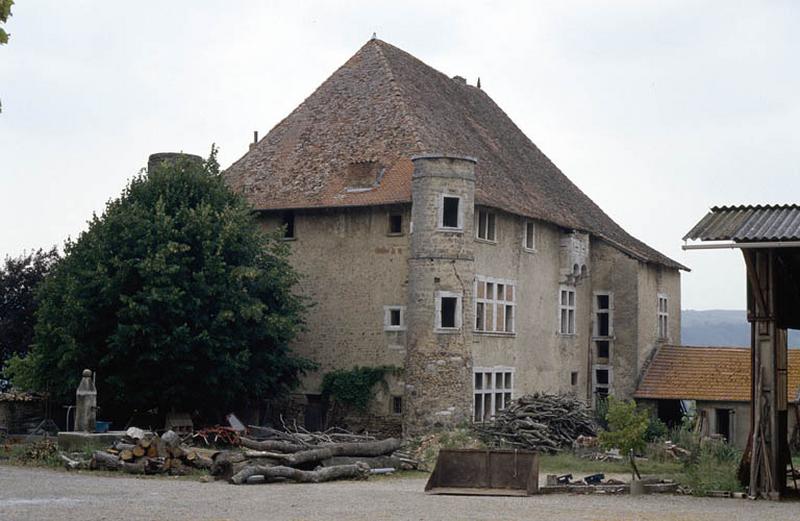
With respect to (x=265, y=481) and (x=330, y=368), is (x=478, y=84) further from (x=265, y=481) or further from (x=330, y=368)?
(x=265, y=481)

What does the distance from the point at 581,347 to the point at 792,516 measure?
25114mm

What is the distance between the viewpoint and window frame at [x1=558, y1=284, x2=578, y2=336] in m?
43.6

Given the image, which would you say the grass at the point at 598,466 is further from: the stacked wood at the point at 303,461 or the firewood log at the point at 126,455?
the firewood log at the point at 126,455

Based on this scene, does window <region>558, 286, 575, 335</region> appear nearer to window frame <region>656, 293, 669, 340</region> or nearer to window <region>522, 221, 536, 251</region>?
window <region>522, 221, 536, 251</region>

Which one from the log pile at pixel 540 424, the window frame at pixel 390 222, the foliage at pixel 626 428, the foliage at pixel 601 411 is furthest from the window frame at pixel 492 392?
the foliage at pixel 626 428

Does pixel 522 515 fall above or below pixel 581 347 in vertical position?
below

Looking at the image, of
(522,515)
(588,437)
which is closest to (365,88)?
(588,437)

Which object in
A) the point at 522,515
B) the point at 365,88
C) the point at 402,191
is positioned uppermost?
the point at 365,88

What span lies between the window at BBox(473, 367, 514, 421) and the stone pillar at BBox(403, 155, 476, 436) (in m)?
1.10

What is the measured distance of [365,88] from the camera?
1649 inches

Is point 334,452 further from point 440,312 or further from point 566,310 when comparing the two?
point 566,310

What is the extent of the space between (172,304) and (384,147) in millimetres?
8946

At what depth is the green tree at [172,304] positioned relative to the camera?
33750mm

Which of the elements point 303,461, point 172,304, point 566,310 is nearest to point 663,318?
point 566,310
